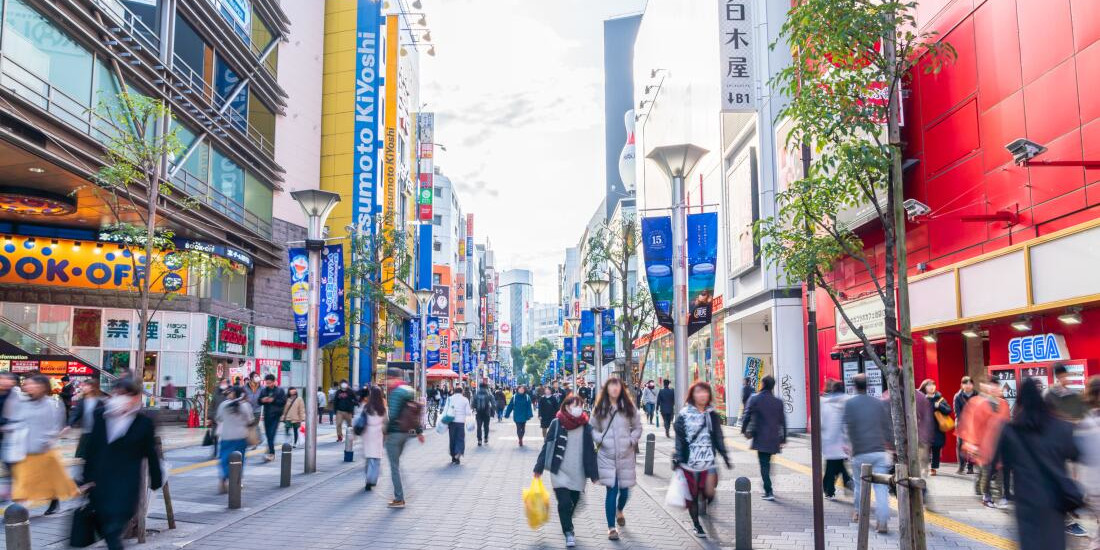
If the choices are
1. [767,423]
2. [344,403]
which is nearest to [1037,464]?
[767,423]

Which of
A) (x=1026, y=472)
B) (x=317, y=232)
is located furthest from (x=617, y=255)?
(x=1026, y=472)

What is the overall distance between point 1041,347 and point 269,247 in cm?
3004

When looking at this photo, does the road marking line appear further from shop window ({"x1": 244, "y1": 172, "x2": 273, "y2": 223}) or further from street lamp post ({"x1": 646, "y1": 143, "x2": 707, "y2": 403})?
shop window ({"x1": 244, "y1": 172, "x2": 273, "y2": 223})

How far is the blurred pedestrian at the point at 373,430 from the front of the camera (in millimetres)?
12281

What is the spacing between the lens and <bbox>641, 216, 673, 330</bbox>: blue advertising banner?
58.8 ft

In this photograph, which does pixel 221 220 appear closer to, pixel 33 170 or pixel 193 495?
pixel 33 170

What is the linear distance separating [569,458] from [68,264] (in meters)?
25.4

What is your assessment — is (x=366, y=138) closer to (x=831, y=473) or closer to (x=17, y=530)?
(x=831, y=473)

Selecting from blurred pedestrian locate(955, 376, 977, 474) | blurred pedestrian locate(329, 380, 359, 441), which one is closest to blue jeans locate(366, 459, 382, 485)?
blurred pedestrian locate(329, 380, 359, 441)

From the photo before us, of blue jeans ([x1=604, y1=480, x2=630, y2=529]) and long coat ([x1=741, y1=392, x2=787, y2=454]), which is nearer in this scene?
blue jeans ([x1=604, y1=480, x2=630, y2=529])

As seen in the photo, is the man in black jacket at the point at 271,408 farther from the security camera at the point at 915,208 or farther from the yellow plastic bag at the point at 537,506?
the security camera at the point at 915,208

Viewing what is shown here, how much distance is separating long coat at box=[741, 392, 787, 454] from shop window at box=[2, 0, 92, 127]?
1599cm

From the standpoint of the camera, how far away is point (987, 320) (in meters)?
14.2

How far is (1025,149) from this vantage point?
12.3 metres
